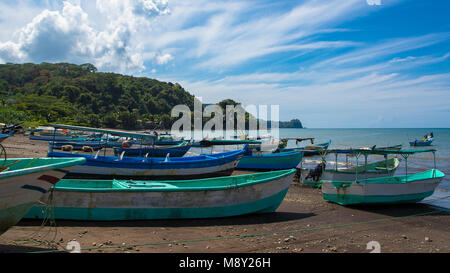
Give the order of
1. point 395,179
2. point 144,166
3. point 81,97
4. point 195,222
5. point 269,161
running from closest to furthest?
point 195,222 → point 395,179 → point 144,166 → point 269,161 → point 81,97

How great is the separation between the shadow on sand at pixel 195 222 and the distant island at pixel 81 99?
47180 millimetres

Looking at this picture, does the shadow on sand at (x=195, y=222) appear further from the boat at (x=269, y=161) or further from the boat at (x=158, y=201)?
the boat at (x=269, y=161)

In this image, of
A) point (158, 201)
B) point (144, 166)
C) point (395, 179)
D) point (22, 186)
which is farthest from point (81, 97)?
point (22, 186)

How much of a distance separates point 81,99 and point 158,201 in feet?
308

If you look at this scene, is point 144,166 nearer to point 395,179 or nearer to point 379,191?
point 379,191

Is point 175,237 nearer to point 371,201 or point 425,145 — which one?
point 371,201

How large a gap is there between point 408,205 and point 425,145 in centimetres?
5111

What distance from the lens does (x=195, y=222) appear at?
8703 millimetres

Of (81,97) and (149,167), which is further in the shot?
(81,97)

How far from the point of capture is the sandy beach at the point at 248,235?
649 centimetres

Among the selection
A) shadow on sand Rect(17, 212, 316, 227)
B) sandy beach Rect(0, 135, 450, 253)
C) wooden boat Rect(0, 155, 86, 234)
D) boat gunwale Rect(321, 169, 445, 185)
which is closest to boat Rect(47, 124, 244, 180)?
boat gunwale Rect(321, 169, 445, 185)

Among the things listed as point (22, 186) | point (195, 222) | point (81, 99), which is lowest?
point (195, 222)

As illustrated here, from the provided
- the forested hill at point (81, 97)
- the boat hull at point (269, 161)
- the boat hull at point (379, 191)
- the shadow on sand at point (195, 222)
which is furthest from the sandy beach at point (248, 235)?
the forested hill at point (81, 97)
